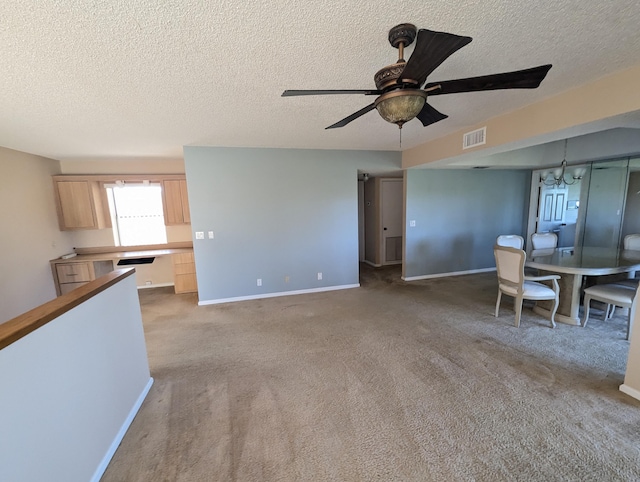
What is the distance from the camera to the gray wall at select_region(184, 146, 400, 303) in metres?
3.96

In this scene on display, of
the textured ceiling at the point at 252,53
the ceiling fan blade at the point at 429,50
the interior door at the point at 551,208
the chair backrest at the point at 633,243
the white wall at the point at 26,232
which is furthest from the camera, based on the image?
the interior door at the point at 551,208

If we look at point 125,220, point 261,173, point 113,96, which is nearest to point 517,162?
point 261,173

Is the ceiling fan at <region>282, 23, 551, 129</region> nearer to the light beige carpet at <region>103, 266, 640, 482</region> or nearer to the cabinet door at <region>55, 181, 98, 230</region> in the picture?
the light beige carpet at <region>103, 266, 640, 482</region>

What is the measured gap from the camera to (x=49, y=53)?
1.49 meters

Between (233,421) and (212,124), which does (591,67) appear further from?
(233,421)

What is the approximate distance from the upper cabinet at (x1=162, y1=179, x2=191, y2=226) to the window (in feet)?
0.83

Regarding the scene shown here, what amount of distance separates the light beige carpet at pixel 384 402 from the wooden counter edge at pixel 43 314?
104 cm

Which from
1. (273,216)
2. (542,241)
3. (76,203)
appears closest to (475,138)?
(542,241)

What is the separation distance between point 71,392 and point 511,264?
13.6 feet

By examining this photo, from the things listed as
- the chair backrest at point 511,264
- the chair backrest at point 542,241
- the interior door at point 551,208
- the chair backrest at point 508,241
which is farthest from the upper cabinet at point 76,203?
the interior door at point 551,208

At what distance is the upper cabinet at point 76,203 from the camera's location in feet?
14.5

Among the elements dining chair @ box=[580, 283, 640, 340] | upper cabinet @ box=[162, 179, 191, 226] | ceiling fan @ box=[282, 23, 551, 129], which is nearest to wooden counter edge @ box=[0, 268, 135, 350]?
ceiling fan @ box=[282, 23, 551, 129]

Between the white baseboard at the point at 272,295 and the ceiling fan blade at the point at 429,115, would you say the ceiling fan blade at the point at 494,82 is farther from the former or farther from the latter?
the white baseboard at the point at 272,295

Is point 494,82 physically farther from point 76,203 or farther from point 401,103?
point 76,203
